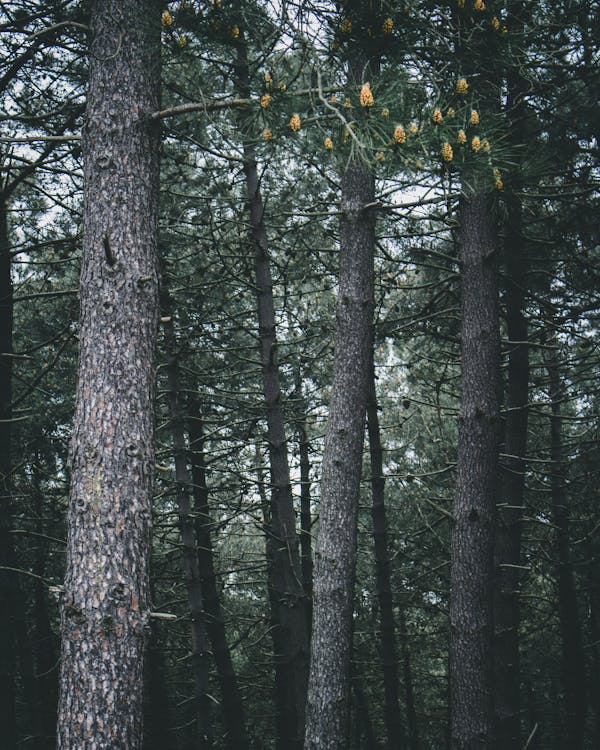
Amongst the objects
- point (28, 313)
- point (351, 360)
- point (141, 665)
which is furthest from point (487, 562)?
point (28, 313)

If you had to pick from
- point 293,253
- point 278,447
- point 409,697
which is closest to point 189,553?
point 278,447

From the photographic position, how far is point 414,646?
1708 cm

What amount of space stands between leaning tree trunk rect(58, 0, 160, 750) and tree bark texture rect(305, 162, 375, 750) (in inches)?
64.1

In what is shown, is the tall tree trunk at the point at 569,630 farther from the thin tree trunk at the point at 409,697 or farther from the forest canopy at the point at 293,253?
the thin tree trunk at the point at 409,697

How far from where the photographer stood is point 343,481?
4.95m

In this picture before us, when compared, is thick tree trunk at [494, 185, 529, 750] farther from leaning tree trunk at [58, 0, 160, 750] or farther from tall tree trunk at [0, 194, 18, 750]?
tall tree trunk at [0, 194, 18, 750]

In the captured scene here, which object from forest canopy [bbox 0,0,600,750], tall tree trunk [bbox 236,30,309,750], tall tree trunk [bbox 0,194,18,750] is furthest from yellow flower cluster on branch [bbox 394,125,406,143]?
tall tree trunk [bbox 0,194,18,750]

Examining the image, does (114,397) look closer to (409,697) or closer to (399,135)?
(399,135)

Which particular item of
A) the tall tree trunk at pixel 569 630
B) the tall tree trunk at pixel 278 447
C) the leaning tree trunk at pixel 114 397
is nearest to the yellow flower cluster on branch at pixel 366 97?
the leaning tree trunk at pixel 114 397

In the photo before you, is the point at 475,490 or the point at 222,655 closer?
the point at 475,490

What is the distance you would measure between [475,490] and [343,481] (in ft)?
4.21

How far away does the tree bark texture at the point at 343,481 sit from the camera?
4.57m

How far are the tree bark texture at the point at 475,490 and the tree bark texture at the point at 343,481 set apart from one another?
3.39 feet

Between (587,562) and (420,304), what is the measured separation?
20.0ft
